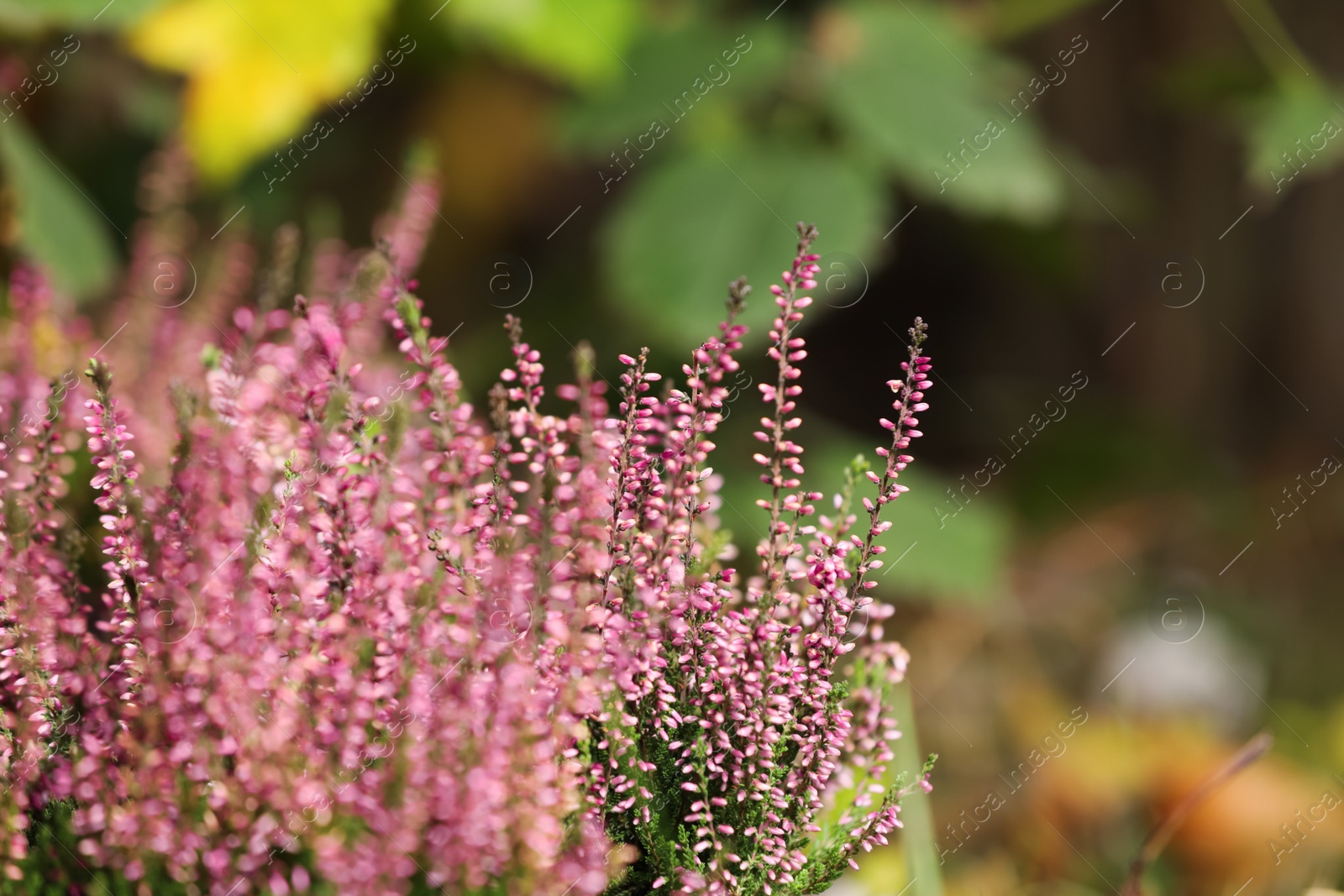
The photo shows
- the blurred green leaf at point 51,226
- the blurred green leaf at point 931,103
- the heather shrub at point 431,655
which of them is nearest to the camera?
the heather shrub at point 431,655

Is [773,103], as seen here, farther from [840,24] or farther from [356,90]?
[356,90]

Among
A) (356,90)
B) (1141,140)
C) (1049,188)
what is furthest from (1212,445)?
(356,90)

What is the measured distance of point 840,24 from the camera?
146 cm

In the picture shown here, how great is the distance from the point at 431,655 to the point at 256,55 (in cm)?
103

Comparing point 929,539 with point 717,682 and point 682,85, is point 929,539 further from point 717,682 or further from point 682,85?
point 717,682

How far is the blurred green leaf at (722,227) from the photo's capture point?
127 cm

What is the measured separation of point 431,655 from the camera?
0.46 meters

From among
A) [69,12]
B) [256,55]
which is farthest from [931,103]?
[69,12]

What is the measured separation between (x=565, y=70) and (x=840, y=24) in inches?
15.6

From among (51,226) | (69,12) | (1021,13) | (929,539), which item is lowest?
(929,539)

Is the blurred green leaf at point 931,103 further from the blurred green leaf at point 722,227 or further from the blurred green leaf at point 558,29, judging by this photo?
the blurred green leaf at point 558,29

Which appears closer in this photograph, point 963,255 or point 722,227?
point 722,227

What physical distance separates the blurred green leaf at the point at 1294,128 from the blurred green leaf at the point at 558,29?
0.81 m

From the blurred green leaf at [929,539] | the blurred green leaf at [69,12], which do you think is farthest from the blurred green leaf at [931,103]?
the blurred green leaf at [69,12]
